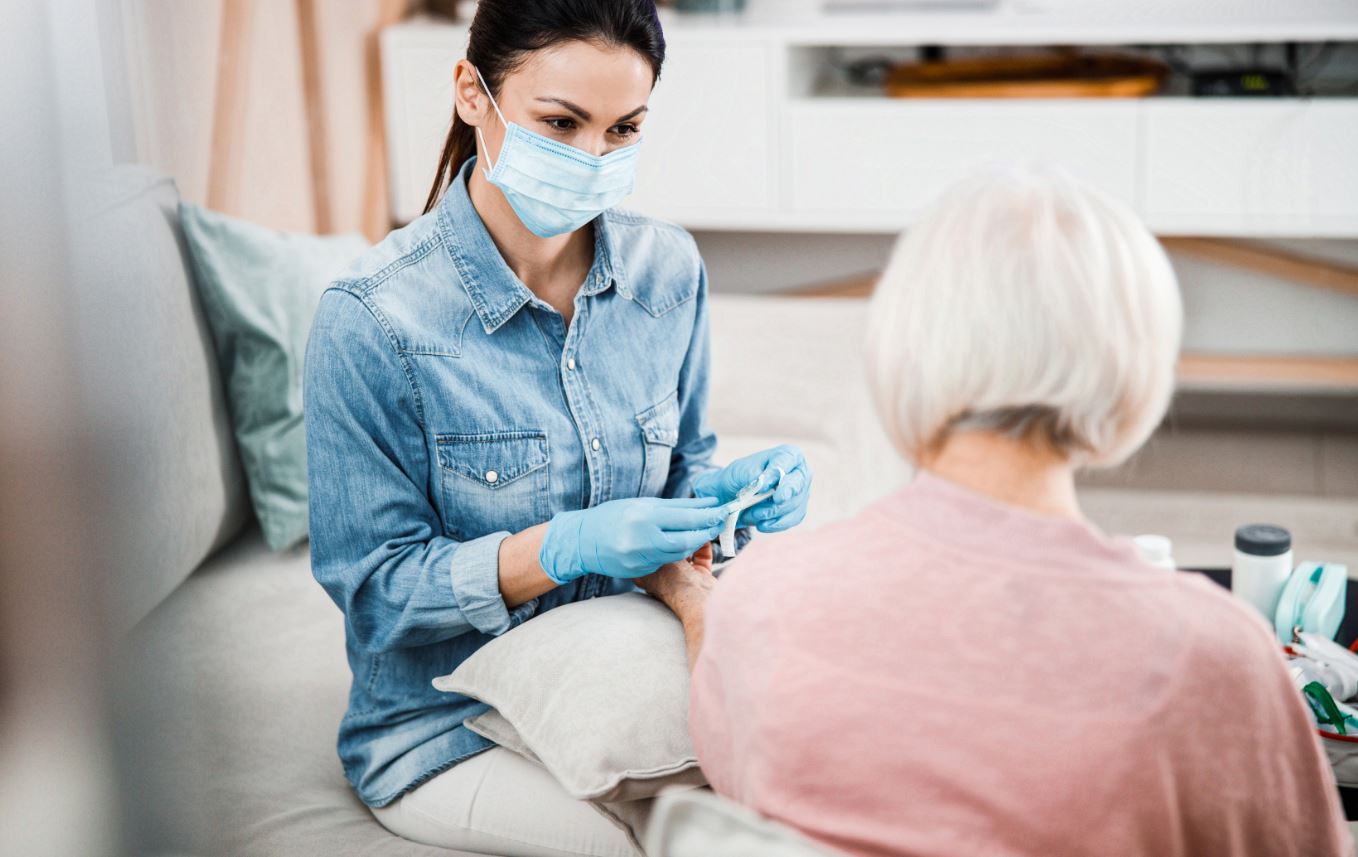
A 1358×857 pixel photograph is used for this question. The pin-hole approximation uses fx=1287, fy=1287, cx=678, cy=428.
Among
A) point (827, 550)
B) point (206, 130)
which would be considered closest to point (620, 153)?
point (827, 550)

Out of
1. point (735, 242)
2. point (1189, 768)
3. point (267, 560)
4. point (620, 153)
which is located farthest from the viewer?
point (735, 242)

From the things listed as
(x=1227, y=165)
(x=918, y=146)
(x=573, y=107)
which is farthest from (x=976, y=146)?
(x=573, y=107)

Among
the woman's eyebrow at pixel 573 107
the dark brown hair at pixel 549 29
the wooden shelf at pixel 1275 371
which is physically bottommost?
the wooden shelf at pixel 1275 371

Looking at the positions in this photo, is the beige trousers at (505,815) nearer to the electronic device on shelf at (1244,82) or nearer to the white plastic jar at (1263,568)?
the white plastic jar at (1263,568)

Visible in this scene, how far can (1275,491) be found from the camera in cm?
284

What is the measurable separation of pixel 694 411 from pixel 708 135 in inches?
65.2

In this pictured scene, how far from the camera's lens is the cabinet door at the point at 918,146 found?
2809 mm

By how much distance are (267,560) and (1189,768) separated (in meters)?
1.30

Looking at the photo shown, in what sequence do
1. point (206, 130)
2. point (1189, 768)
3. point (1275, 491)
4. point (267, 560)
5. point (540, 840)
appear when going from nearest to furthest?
1. point (1189, 768)
2. point (540, 840)
3. point (267, 560)
4. point (206, 130)
5. point (1275, 491)

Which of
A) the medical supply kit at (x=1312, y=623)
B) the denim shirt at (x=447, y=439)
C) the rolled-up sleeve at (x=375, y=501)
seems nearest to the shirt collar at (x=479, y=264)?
the denim shirt at (x=447, y=439)

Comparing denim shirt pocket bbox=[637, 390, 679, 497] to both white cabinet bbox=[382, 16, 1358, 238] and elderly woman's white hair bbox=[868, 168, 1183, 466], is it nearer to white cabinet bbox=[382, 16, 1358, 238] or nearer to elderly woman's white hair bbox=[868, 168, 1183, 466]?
elderly woman's white hair bbox=[868, 168, 1183, 466]

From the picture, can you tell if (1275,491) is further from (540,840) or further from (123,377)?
(123,377)

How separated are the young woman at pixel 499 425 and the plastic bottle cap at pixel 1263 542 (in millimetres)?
545

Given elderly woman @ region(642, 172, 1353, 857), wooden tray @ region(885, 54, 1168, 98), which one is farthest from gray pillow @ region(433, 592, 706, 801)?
wooden tray @ region(885, 54, 1168, 98)
